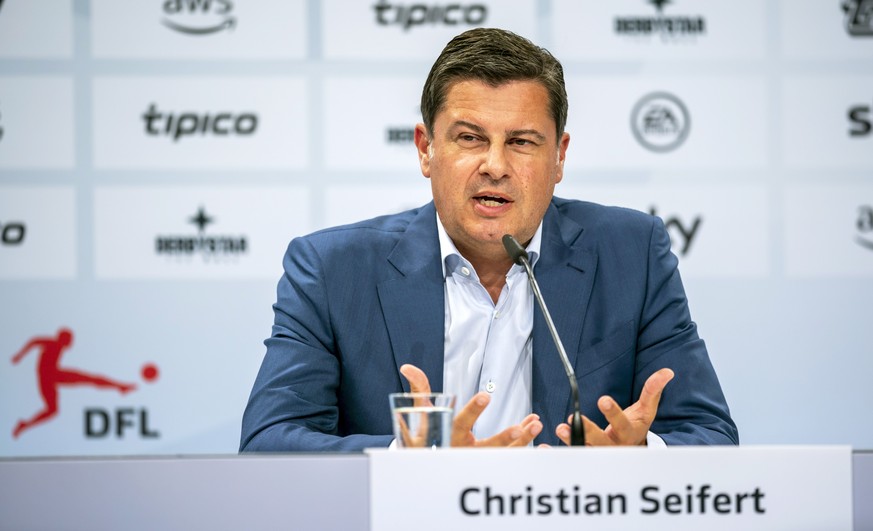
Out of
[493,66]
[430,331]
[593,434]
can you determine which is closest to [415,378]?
[593,434]

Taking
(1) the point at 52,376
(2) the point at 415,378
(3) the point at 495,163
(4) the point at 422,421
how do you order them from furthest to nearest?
(1) the point at 52,376 < (3) the point at 495,163 < (2) the point at 415,378 < (4) the point at 422,421

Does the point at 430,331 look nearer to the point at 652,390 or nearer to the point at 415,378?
the point at 415,378

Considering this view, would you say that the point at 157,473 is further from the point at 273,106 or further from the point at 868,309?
the point at 868,309

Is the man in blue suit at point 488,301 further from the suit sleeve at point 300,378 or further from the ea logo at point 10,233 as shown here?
the ea logo at point 10,233

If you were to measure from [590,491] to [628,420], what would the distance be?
55 cm

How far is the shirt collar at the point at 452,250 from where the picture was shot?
2.33 m

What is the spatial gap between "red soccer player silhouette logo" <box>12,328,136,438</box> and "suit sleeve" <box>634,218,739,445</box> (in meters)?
1.93

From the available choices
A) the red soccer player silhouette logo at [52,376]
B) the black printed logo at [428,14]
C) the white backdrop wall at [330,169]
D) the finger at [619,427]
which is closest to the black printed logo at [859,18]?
the white backdrop wall at [330,169]

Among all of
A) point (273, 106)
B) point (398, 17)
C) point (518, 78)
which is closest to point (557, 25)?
point (398, 17)

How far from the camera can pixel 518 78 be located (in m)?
2.24

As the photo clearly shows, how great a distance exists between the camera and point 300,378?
82.5 inches

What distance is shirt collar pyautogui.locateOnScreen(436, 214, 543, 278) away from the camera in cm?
233

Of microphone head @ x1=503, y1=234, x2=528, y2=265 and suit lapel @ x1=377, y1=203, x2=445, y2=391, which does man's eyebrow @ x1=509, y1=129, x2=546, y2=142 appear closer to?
suit lapel @ x1=377, y1=203, x2=445, y2=391

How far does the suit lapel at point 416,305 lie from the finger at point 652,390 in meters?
0.56
